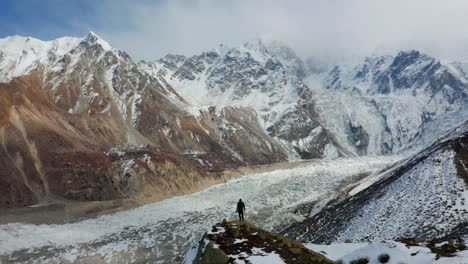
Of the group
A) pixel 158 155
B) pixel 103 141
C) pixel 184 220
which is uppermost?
pixel 103 141

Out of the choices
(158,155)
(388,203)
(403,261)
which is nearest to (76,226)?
(158,155)

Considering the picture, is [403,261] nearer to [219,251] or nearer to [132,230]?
[219,251]

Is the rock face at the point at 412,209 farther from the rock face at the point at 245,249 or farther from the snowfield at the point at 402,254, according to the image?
the rock face at the point at 245,249

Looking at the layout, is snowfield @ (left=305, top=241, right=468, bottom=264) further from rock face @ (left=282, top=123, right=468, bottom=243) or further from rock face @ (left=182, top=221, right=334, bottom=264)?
rock face @ (left=282, top=123, right=468, bottom=243)

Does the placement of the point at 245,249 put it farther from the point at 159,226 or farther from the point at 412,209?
the point at 159,226

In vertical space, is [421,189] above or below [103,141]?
below

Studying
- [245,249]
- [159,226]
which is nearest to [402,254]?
[245,249]

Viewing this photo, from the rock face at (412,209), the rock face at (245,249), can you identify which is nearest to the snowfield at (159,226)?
the rock face at (412,209)
